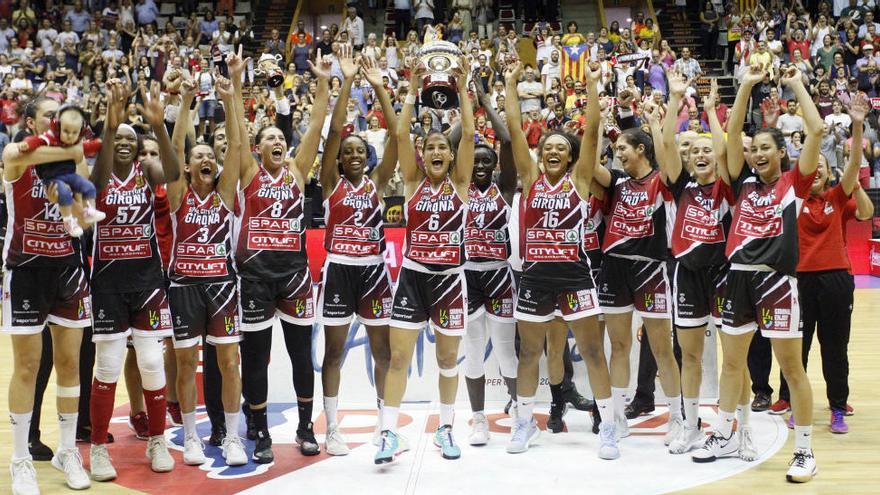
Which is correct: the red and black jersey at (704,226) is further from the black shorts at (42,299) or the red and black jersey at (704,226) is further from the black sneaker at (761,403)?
the black shorts at (42,299)

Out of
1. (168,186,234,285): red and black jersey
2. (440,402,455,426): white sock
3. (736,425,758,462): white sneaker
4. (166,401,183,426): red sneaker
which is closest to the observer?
(168,186,234,285): red and black jersey

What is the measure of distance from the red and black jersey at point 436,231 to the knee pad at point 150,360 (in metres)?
1.56

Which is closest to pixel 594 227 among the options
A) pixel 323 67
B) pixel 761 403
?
pixel 761 403

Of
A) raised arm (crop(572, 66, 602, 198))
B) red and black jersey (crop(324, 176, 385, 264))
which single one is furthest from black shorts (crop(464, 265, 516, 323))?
raised arm (crop(572, 66, 602, 198))

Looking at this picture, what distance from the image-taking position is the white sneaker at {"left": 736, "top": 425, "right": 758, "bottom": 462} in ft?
17.9

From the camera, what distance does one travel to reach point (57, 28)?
19.8 metres

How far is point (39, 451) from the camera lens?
5660mm

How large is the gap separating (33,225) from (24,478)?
53.7 inches

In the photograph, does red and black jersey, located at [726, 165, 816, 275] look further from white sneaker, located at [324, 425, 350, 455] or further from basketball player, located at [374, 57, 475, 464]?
white sneaker, located at [324, 425, 350, 455]

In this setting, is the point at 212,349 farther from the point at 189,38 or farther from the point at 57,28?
the point at 57,28

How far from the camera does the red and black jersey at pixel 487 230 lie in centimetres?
585

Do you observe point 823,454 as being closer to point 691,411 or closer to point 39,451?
point 691,411

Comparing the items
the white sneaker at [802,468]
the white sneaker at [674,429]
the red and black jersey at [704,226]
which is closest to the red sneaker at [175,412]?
the white sneaker at [674,429]

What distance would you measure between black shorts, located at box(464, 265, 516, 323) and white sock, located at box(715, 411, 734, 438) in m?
1.39
